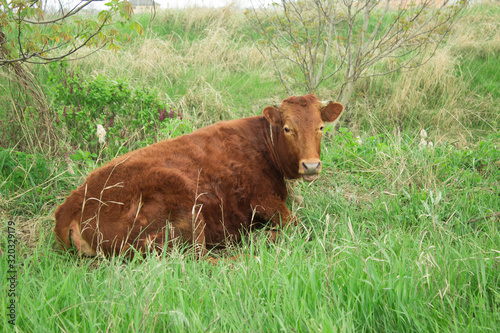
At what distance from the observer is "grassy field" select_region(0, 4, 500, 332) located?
205cm

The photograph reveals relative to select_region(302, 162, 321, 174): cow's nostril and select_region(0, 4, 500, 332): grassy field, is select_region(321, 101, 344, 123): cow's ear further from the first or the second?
select_region(0, 4, 500, 332): grassy field

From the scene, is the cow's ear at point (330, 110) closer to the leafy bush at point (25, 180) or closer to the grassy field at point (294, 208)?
the grassy field at point (294, 208)

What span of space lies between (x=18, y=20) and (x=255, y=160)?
2.20 metres

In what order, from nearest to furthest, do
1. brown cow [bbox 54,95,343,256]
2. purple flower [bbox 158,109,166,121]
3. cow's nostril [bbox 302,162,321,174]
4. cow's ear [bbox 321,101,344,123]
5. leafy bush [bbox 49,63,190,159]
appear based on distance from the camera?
brown cow [bbox 54,95,343,256] → cow's nostril [bbox 302,162,321,174] → cow's ear [bbox 321,101,344,123] → leafy bush [bbox 49,63,190,159] → purple flower [bbox 158,109,166,121]

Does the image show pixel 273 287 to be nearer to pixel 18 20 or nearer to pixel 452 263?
pixel 452 263

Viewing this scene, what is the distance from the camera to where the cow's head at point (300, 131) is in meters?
3.56

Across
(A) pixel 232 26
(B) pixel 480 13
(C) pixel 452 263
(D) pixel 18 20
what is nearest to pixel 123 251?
(D) pixel 18 20

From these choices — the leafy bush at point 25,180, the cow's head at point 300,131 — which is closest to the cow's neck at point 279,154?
the cow's head at point 300,131

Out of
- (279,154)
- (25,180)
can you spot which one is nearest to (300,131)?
(279,154)

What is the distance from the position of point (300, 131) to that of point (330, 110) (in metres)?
0.52

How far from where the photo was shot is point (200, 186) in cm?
338

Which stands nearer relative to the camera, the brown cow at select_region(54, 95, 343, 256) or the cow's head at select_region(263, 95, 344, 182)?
the brown cow at select_region(54, 95, 343, 256)

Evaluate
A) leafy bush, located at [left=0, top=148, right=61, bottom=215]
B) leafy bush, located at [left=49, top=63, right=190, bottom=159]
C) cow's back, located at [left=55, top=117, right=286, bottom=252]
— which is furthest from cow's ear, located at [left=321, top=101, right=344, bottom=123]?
leafy bush, located at [left=0, top=148, right=61, bottom=215]

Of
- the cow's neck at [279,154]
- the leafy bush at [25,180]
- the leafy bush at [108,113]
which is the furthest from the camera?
the leafy bush at [108,113]
